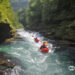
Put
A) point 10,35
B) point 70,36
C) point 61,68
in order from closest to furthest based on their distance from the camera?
point 61,68
point 70,36
point 10,35

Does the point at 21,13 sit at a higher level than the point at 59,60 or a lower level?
lower

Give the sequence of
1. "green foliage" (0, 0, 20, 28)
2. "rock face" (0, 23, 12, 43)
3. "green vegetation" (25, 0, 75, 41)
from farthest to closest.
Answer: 1. "green foliage" (0, 0, 20, 28)
2. "rock face" (0, 23, 12, 43)
3. "green vegetation" (25, 0, 75, 41)

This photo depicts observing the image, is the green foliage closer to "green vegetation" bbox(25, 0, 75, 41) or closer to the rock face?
the rock face

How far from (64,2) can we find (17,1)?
15241 cm

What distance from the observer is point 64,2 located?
70.3 feet

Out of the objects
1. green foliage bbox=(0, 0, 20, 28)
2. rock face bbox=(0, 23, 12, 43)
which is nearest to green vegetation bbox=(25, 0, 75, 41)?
rock face bbox=(0, 23, 12, 43)

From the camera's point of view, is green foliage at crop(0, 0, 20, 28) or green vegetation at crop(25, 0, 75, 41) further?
green foliage at crop(0, 0, 20, 28)

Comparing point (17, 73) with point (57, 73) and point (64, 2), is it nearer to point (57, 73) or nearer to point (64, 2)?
point (57, 73)

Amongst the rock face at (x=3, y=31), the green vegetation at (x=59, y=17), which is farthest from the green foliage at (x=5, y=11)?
the green vegetation at (x=59, y=17)

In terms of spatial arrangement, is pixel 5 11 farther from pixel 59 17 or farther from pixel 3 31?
pixel 59 17

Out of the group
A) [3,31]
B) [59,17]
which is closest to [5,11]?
[3,31]

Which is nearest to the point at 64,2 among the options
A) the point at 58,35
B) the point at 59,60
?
the point at 58,35

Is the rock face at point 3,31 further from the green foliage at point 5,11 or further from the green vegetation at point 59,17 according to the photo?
the green vegetation at point 59,17

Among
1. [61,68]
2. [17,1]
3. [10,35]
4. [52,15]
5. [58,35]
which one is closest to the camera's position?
[61,68]
